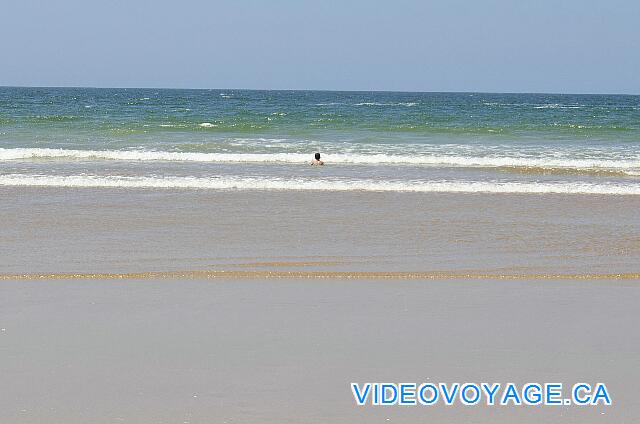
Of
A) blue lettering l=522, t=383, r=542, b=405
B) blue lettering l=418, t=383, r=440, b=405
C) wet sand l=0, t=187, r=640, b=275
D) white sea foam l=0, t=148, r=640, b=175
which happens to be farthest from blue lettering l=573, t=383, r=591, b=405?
white sea foam l=0, t=148, r=640, b=175

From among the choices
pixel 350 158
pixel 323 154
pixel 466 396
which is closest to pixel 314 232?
pixel 466 396

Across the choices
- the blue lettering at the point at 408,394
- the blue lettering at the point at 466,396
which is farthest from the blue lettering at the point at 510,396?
the blue lettering at the point at 408,394

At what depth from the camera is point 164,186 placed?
17141 mm

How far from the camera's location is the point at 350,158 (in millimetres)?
24297

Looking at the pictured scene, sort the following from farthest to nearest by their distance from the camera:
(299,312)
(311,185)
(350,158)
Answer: (350,158) → (311,185) → (299,312)

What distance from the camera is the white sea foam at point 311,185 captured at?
55.9ft

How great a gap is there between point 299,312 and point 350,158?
1677cm

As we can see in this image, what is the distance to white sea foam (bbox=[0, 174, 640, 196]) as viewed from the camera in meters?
17.0

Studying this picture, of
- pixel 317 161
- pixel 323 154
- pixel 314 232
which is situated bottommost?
pixel 323 154

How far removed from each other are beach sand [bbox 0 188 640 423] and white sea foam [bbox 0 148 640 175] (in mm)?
9593

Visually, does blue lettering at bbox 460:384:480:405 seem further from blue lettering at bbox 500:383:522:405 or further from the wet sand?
the wet sand

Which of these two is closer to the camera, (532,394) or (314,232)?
(532,394)

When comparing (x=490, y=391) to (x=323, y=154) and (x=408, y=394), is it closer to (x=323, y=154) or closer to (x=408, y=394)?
(x=408, y=394)

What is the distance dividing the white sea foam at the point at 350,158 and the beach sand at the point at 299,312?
959 cm
